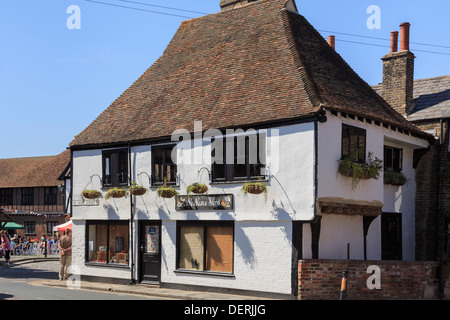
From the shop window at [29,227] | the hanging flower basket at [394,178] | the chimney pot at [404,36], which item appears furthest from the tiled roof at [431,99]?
the shop window at [29,227]

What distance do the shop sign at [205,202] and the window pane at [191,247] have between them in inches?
27.6

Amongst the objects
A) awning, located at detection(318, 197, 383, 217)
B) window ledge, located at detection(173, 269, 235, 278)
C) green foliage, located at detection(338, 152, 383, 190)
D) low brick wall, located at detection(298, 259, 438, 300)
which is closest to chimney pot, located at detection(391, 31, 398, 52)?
green foliage, located at detection(338, 152, 383, 190)

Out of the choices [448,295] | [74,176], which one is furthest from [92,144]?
[448,295]

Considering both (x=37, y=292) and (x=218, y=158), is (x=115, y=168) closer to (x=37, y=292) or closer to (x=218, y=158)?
(x=218, y=158)

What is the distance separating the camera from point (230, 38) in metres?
21.8

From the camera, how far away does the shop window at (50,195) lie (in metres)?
53.3

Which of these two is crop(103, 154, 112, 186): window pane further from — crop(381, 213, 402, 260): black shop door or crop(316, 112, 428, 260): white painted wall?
crop(381, 213, 402, 260): black shop door

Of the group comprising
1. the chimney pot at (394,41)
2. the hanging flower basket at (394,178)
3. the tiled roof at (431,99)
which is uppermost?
the chimney pot at (394,41)

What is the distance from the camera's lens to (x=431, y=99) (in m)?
24.1

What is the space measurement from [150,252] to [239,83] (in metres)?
6.49

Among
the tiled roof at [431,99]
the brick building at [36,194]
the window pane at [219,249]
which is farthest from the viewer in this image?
the brick building at [36,194]

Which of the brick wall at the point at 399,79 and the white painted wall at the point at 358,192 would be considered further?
the brick wall at the point at 399,79

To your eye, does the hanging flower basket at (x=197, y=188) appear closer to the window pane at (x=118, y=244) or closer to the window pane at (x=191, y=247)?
the window pane at (x=191, y=247)

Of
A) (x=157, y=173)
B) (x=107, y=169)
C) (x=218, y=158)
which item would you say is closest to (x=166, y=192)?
(x=157, y=173)
